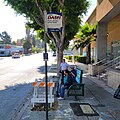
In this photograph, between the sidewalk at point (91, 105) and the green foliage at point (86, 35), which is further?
the green foliage at point (86, 35)

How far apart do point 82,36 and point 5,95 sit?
14846 mm

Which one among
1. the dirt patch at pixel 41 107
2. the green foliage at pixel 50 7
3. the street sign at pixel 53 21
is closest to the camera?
the street sign at pixel 53 21

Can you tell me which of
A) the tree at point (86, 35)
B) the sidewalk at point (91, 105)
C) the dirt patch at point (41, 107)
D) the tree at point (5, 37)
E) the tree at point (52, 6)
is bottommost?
the sidewalk at point (91, 105)

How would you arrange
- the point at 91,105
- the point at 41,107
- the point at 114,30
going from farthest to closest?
the point at 114,30
the point at 91,105
the point at 41,107

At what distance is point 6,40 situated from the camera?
145 m

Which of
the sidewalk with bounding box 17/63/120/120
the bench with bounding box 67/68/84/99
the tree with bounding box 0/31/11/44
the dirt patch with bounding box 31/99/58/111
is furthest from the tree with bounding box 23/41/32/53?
the dirt patch with bounding box 31/99/58/111

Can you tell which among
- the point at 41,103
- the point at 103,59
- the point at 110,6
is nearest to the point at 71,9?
the point at 110,6

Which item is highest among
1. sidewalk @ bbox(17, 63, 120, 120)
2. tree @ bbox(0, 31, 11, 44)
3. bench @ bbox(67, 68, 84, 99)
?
tree @ bbox(0, 31, 11, 44)

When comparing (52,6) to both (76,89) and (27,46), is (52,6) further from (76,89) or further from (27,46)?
(27,46)

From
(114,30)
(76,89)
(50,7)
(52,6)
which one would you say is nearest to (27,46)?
(114,30)

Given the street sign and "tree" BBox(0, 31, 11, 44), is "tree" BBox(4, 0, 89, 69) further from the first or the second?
"tree" BBox(0, 31, 11, 44)

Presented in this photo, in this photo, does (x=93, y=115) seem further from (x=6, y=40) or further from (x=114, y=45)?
(x=6, y=40)

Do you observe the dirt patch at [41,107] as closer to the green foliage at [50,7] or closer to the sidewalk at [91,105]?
the sidewalk at [91,105]

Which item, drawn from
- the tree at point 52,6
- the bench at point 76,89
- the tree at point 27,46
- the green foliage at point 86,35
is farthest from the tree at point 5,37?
the bench at point 76,89
